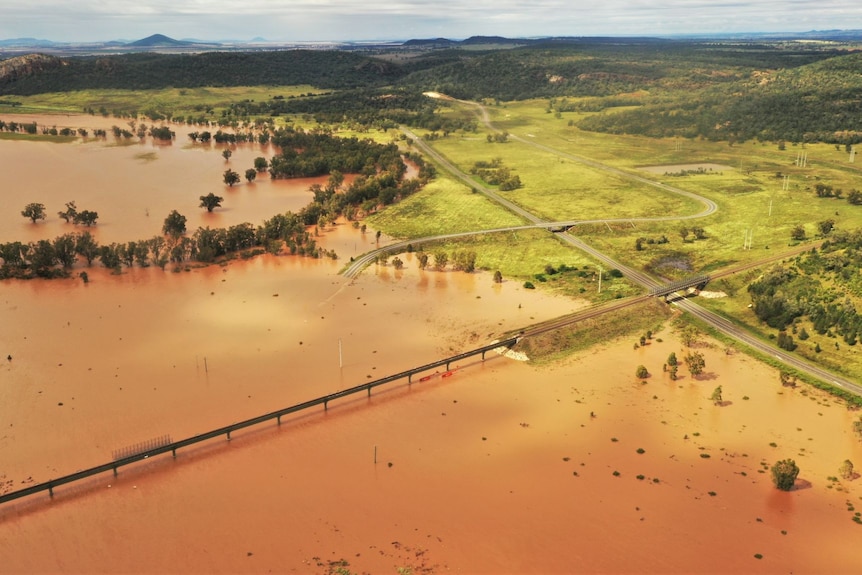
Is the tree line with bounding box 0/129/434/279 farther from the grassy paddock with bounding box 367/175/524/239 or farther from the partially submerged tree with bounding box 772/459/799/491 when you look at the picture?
the partially submerged tree with bounding box 772/459/799/491

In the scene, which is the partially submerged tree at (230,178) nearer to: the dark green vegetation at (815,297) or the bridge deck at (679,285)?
the bridge deck at (679,285)

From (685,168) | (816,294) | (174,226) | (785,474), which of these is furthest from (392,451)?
(685,168)

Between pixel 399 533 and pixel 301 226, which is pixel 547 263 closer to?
pixel 301 226

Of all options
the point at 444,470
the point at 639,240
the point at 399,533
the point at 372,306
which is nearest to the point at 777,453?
the point at 444,470

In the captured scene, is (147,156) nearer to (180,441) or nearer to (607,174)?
(607,174)

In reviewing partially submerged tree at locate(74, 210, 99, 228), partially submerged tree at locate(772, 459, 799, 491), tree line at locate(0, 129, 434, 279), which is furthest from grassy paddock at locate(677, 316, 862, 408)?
partially submerged tree at locate(74, 210, 99, 228)

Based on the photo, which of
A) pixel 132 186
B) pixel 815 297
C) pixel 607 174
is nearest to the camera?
pixel 815 297
